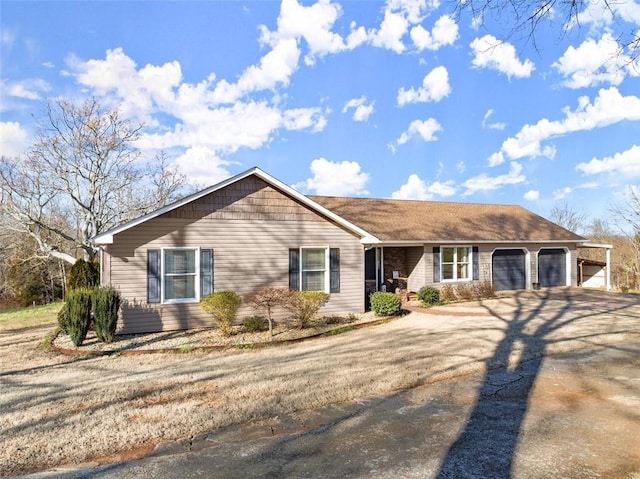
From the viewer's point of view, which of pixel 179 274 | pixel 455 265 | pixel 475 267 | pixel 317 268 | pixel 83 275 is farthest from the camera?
pixel 475 267

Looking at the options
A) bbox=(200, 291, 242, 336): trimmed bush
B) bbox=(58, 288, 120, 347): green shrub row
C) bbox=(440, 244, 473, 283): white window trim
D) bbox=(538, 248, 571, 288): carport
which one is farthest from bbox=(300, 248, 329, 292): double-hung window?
bbox=(538, 248, 571, 288): carport

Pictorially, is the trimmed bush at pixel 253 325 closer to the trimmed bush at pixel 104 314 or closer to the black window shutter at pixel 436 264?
the trimmed bush at pixel 104 314

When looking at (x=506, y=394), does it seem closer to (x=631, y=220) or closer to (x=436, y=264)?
(x=436, y=264)

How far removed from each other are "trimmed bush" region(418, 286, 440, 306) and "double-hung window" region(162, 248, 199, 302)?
8.62 meters

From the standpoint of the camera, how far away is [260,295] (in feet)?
34.1

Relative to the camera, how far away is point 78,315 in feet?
30.8

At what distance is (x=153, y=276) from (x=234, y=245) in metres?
2.35

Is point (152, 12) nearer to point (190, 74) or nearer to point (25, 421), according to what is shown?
point (190, 74)

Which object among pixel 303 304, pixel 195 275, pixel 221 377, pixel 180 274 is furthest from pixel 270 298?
pixel 221 377

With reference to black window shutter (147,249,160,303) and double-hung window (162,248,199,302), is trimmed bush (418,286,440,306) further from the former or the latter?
black window shutter (147,249,160,303)

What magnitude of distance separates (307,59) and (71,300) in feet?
43.5

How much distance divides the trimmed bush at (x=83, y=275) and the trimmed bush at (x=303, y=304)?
9968mm

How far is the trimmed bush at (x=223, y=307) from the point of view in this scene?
1017 cm

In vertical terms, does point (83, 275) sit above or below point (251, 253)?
below
